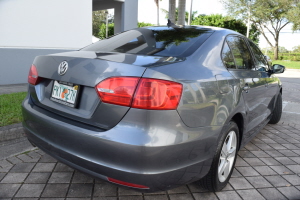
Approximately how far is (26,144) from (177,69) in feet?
8.28

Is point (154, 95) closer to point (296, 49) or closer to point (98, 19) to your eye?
point (296, 49)

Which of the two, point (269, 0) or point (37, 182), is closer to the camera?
point (37, 182)

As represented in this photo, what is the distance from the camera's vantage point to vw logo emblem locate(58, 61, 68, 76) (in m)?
2.07

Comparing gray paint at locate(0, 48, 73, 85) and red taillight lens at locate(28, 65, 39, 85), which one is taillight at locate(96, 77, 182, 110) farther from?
gray paint at locate(0, 48, 73, 85)

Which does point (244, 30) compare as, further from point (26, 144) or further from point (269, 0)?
point (26, 144)

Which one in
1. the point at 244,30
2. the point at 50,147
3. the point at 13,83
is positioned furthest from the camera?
the point at 244,30

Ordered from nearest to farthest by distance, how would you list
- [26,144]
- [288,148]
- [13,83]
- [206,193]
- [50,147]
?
[50,147] < [206,193] < [26,144] < [288,148] < [13,83]

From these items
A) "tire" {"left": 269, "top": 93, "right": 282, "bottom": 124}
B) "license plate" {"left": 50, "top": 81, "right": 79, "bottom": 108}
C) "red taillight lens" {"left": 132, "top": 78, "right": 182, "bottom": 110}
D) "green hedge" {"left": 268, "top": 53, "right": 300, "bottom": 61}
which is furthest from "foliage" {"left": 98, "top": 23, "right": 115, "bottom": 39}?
"red taillight lens" {"left": 132, "top": 78, "right": 182, "bottom": 110}

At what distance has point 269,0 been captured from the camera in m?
35.1

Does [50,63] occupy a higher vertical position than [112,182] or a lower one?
higher

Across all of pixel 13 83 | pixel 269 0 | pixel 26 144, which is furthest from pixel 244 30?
pixel 26 144

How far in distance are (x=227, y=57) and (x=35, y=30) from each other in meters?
6.44

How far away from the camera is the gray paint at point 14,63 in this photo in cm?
715

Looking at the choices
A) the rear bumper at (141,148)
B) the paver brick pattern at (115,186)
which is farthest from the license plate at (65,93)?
the paver brick pattern at (115,186)
